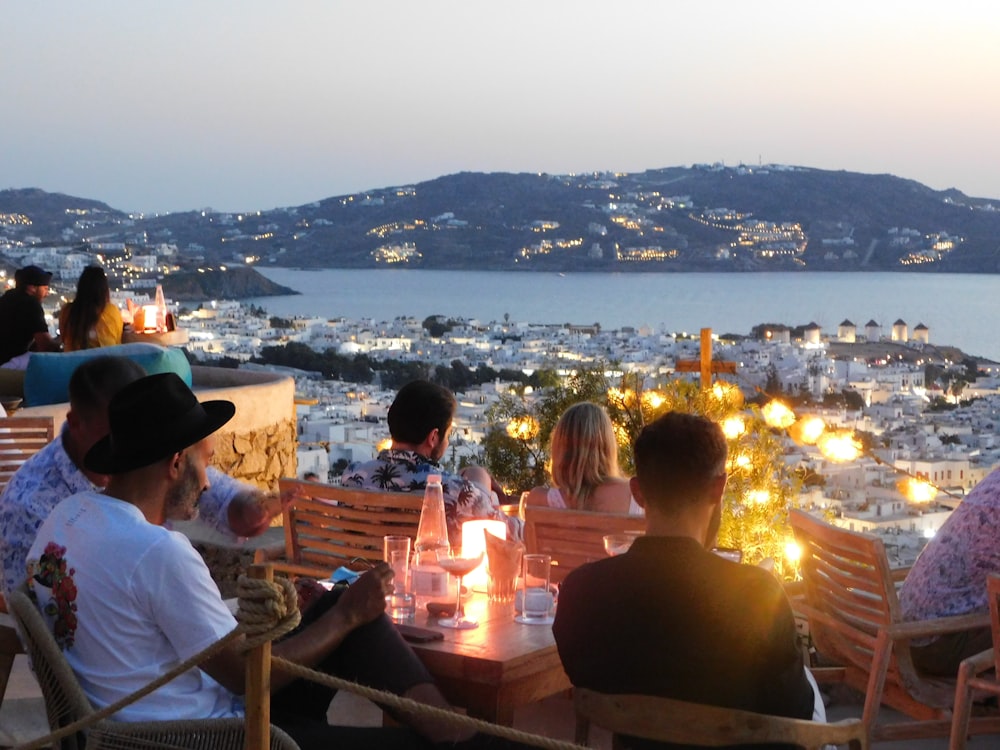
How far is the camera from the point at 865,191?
29.8 metres

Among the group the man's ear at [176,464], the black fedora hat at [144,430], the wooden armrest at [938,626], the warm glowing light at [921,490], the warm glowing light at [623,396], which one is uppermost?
the black fedora hat at [144,430]

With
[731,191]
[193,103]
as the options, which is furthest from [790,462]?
[193,103]

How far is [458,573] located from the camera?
305 centimetres

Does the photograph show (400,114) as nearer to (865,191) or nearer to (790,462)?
(865,191)

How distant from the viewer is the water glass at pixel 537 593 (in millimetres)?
2986

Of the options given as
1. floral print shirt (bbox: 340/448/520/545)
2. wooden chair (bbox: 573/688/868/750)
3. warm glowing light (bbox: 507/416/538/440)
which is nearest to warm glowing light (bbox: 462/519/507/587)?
floral print shirt (bbox: 340/448/520/545)

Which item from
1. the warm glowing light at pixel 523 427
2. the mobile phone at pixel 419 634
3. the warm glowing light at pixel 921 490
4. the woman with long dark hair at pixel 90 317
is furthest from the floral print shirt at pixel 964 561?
the woman with long dark hair at pixel 90 317

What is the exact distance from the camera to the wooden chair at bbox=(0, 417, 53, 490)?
16.9 ft

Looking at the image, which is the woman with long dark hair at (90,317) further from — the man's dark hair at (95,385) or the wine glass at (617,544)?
the wine glass at (617,544)

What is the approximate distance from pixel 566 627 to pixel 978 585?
1749mm

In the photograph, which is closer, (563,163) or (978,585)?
(978,585)

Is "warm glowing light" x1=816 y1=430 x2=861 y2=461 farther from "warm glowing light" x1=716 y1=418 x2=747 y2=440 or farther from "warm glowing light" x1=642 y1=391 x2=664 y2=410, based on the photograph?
"warm glowing light" x1=642 y1=391 x2=664 y2=410

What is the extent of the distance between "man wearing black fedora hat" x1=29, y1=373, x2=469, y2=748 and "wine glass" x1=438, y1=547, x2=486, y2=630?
209 millimetres

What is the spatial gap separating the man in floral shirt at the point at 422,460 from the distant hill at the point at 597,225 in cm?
2095
